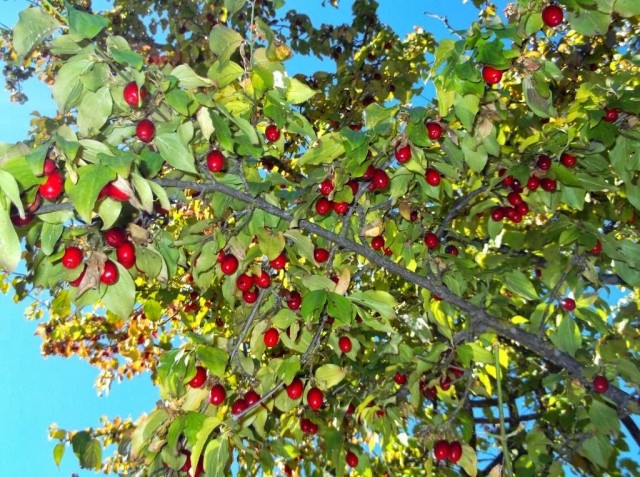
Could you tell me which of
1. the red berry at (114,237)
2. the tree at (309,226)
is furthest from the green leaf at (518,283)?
the red berry at (114,237)

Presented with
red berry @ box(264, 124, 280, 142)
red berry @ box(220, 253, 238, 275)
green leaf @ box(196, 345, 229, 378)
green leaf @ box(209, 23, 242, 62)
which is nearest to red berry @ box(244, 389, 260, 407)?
green leaf @ box(196, 345, 229, 378)

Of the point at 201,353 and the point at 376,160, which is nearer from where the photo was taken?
the point at 201,353

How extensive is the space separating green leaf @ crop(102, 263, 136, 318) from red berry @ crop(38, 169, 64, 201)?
0.53 metres

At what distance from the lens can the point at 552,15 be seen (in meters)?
2.30

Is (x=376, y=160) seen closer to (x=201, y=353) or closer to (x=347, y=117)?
(x=201, y=353)

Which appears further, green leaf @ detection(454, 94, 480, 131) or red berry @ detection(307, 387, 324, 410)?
red berry @ detection(307, 387, 324, 410)

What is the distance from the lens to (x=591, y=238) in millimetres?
2883

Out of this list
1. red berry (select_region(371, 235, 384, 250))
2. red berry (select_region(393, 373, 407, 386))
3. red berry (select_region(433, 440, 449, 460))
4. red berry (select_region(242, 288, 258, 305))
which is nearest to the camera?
red berry (select_region(433, 440, 449, 460))

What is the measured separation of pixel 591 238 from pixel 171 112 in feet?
7.57

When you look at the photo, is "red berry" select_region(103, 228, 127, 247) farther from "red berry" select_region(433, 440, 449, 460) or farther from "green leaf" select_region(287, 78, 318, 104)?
"red berry" select_region(433, 440, 449, 460)

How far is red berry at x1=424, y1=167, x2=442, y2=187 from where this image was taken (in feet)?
9.07

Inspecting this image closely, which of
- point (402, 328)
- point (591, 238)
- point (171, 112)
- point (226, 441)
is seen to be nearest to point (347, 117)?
point (402, 328)

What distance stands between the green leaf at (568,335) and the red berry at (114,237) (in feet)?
7.47

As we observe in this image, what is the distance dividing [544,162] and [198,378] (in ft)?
6.95
